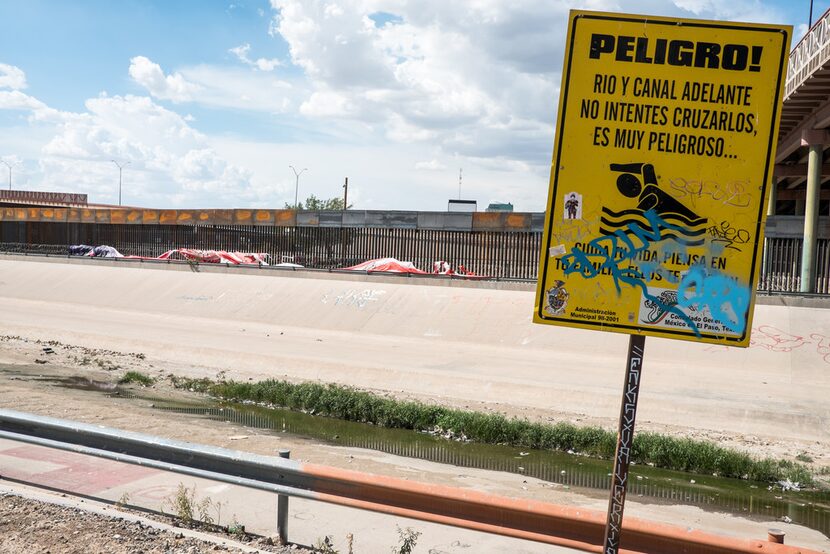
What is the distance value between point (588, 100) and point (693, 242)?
37.0 inches

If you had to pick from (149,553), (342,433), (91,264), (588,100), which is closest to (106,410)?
(342,433)

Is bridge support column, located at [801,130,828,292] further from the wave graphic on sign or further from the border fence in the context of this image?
the wave graphic on sign

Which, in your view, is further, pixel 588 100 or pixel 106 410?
pixel 106 410

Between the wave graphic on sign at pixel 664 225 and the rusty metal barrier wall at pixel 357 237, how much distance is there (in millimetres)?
26644

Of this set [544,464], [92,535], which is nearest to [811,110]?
[544,464]

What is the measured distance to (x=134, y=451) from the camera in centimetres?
642

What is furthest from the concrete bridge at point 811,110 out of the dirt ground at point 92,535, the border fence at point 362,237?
the dirt ground at point 92,535

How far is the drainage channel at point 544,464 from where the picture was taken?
454 inches

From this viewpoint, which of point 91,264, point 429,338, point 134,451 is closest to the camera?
point 134,451

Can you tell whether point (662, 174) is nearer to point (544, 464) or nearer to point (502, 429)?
point (544, 464)

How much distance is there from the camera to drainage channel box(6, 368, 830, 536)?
11531 mm

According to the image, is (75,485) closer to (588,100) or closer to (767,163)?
(588,100)

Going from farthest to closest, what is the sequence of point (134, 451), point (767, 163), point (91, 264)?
point (91, 264), point (134, 451), point (767, 163)

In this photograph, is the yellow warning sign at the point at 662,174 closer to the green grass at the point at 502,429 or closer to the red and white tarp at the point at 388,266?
the green grass at the point at 502,429
